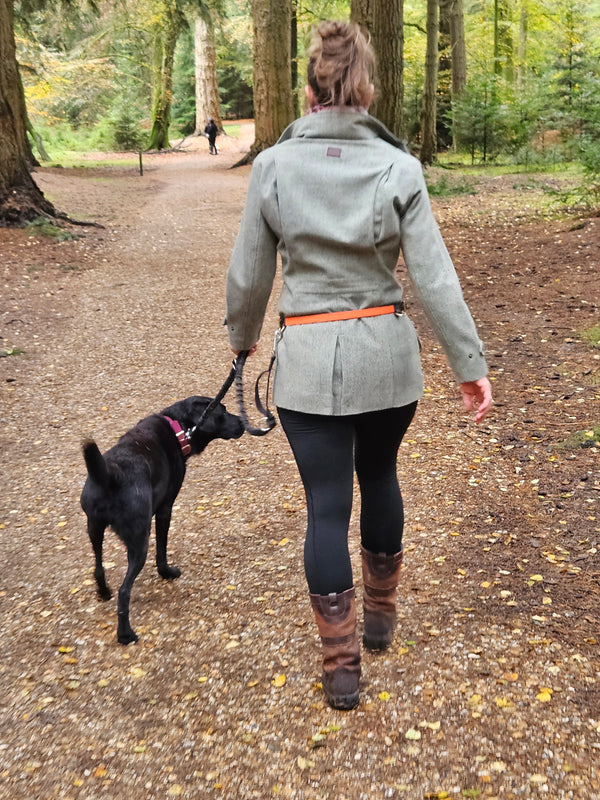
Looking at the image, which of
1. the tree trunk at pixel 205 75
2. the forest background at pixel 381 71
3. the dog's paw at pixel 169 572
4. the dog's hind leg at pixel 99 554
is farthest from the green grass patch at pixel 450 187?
the tree trunk at pixel 205 75

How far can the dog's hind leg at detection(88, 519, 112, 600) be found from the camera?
11.3 feet

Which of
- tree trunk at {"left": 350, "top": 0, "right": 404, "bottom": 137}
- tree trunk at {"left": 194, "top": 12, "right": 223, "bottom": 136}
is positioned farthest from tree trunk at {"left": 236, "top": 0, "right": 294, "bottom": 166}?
tree trunk at {"left": 194, "top": 12, "right": 223, "bottom": 136}

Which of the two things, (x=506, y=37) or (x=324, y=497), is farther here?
(x=506, y=37)

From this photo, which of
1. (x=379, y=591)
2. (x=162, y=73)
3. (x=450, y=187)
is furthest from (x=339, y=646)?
(x=162, y=73)

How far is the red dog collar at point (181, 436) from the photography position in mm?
3793

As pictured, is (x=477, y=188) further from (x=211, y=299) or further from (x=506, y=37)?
(x=506, y=37)

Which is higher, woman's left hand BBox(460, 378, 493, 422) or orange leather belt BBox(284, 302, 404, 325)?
orange leather belt BBox(284, 302, 404, 325)

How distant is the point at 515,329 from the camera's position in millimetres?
7906

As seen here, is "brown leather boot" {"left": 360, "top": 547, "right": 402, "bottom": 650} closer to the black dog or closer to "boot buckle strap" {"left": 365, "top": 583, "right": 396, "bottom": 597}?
"boot buckle strap" {"left": 365, "top": 583, "right": 396, "bottom": 597}

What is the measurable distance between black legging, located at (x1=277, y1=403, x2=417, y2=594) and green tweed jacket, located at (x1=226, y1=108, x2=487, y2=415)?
77mm

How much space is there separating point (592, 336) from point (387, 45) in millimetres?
7443

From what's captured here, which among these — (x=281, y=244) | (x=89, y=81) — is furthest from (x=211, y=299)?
(x=89, y=81)

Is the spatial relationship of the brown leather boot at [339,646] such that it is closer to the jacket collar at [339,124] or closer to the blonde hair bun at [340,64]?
the jacket collar at [339,124]

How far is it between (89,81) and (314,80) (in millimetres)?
36901
